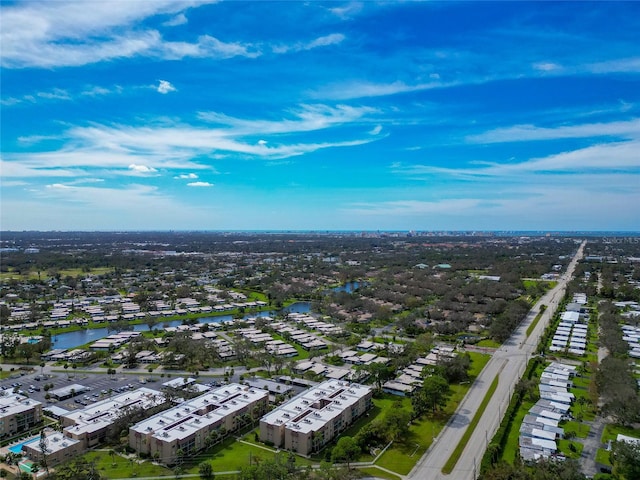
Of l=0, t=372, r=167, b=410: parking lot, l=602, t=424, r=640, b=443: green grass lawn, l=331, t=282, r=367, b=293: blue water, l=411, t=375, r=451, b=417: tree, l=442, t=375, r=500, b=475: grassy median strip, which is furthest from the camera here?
l=331, t=282, r=367, b=293: blue water

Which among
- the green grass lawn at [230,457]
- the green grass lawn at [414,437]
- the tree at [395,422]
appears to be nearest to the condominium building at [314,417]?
the green grass lawn at [230,457]

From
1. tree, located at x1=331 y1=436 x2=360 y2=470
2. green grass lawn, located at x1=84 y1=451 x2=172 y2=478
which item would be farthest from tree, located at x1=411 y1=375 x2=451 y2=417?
green grass lawn, located at x1=84 y1=451 x2=172 y2=478

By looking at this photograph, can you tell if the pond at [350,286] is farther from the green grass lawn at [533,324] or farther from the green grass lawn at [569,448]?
the green grass lawn at [569,448]

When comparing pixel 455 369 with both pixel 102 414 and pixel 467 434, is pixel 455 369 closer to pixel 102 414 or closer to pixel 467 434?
pixel 467 434

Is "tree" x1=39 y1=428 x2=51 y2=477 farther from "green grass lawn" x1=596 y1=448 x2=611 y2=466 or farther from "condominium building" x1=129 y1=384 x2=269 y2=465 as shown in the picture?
"green grass lawn" x1=596 y1=448 x2=611 y2=466

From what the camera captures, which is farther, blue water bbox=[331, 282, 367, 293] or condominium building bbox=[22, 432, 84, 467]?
blue water bbox=[331, 282, 367, 293]

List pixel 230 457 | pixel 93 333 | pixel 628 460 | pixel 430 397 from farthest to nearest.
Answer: pixel 93 333 < pixel 430 397 < pixel 230 457 < pixel 628 460

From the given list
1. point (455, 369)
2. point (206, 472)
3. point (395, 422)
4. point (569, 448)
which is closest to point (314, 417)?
point (395, 422)
